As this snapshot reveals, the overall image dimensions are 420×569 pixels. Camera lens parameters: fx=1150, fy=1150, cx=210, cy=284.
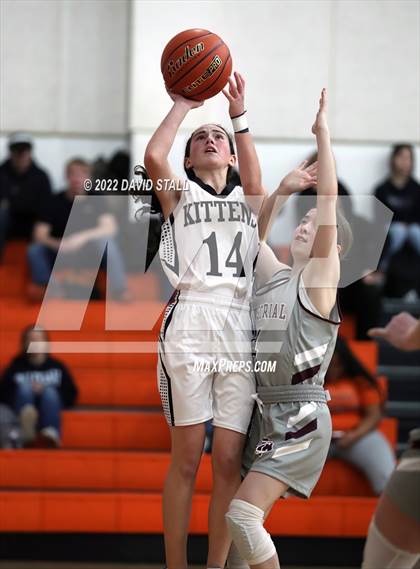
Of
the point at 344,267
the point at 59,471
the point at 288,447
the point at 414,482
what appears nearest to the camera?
the point at 414,482

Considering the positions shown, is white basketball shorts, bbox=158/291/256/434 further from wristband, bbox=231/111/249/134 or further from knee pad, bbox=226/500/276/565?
wristband, bbox=231/111/249/134

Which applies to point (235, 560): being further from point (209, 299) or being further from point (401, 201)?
point (401, 201)

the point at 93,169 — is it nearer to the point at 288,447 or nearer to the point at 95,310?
the point at 95,310

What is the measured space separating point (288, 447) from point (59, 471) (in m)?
2.45

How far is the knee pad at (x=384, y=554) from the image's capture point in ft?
9.55

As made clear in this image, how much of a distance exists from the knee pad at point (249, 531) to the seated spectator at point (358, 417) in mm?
2209

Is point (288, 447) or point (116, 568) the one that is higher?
point (288, 447)

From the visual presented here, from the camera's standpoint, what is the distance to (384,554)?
2.92 m

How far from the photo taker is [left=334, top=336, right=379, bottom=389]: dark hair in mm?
5367

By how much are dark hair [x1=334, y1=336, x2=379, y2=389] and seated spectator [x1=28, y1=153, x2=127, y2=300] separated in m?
1.20

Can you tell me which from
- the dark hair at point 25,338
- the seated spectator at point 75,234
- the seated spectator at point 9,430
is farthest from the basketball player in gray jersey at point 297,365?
the seated spectator at point 9,430

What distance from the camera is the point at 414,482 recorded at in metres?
2.88

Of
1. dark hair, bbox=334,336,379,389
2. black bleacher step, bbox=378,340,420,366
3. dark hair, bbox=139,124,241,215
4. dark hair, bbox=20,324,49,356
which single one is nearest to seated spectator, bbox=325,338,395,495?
dark hair, bbox=334,336,379,389

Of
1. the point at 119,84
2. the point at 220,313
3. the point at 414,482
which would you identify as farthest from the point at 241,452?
the point at 119,84
